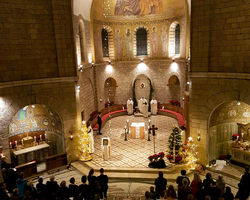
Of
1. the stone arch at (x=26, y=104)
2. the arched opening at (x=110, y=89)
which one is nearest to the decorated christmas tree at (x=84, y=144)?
the stone arch at (x=26, y=104)

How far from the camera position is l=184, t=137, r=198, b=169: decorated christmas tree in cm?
1189

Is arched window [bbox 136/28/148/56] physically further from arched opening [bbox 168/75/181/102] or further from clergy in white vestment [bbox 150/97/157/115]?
clergy in white vestment [bbox 150/97/157/115]

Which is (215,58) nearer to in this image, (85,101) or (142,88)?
(85,101)

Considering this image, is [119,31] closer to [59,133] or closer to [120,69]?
[120,69]

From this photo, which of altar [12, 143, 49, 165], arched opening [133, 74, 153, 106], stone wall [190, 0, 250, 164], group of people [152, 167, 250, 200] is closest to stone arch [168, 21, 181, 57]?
arched opening [133, 74, 153, 106]

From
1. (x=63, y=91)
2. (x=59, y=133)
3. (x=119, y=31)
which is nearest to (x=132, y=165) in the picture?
(x=59, y=133)

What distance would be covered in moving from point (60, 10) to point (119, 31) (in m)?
10.3

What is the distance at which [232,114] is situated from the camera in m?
12.7

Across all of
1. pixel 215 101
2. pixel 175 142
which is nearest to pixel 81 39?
pixel 175 142

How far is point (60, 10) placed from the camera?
1227 cm

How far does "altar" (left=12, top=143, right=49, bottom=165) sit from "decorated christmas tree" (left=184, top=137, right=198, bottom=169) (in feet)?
25.7

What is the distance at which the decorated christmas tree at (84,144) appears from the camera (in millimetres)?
13330

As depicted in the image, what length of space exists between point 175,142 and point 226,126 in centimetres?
289

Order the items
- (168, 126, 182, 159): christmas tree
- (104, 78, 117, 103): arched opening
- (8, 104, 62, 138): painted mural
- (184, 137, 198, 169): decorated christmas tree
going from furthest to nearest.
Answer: (104, 78, 117, 103): arched opening < (8, 104, 62, 138): painted mural < (168, 126, 182, 159): christmas tree < (184, 137, 198, 169): decorated christmas tree
